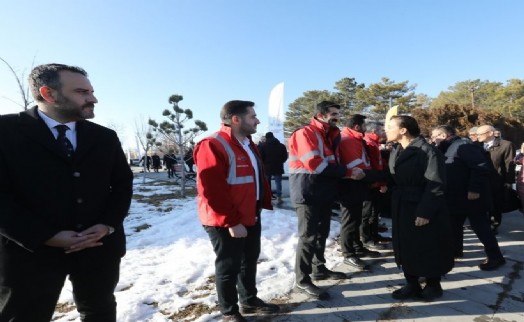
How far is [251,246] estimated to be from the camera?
302 cm

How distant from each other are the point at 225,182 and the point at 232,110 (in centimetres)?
70

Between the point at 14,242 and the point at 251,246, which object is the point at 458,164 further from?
the point at 14,242

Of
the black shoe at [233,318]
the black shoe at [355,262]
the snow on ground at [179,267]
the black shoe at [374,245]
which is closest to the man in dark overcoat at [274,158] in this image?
the snow on ground at [179,267]

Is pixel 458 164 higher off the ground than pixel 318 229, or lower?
higher

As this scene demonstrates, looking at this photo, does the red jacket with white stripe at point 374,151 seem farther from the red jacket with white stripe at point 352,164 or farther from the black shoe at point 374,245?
the black shoe at point 374,245

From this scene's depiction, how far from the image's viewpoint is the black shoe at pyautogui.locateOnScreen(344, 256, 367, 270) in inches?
156

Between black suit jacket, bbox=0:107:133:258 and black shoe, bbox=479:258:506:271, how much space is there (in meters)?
4.16

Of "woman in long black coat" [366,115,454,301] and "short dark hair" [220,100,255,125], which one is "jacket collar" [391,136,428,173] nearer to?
"woman in long black coat" [366,115,454,301]

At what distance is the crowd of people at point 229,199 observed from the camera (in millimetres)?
1791

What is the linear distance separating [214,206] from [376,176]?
2.23 m

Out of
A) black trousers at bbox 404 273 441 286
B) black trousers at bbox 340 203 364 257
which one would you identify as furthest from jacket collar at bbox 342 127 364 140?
black trousers at bbox 404 273 441 286

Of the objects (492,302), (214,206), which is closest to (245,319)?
(214,206)

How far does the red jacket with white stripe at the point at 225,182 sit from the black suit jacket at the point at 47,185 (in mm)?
737

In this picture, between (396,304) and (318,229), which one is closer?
(396,304)
